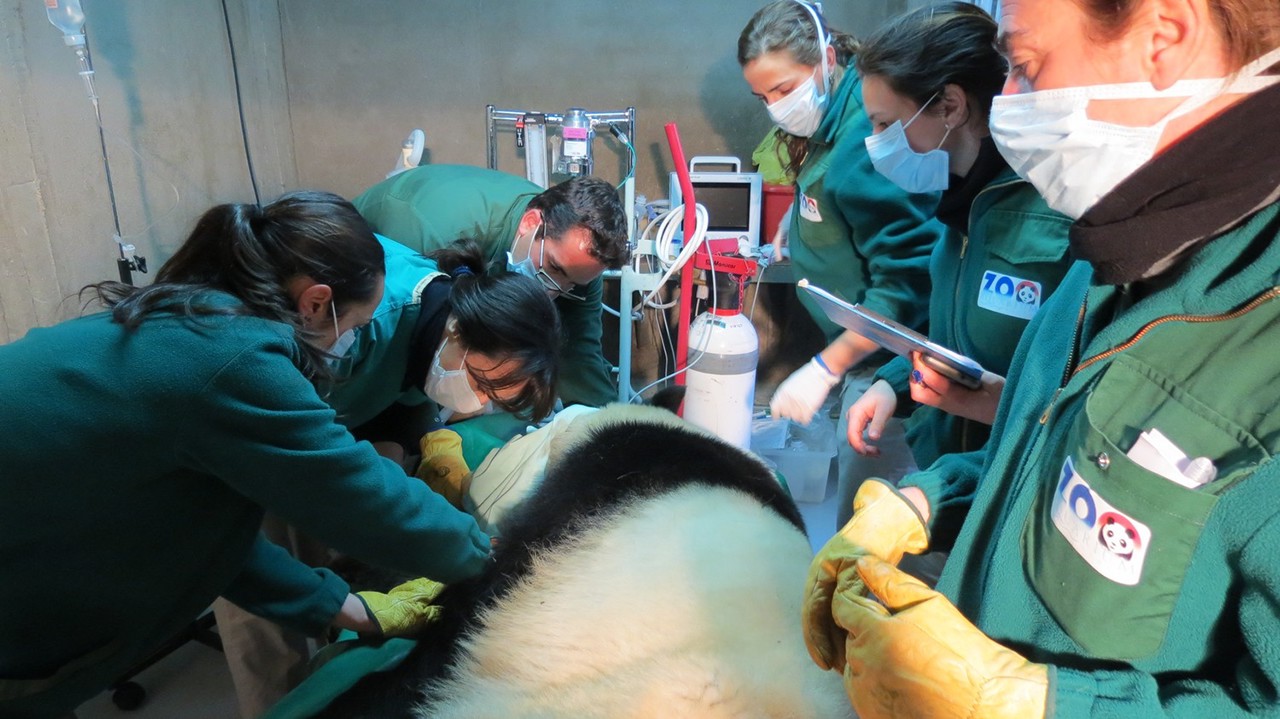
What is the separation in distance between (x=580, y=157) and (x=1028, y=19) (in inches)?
93.0

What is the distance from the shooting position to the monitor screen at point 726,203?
2.75 meters

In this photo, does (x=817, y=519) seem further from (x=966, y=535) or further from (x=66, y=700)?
(x=66, y=700)

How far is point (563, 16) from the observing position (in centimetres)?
313

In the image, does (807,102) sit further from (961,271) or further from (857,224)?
(961,271)

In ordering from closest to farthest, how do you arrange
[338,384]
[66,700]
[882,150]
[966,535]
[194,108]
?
[966,535] < [66,700] < [882,150] < [338,384] < [194,108]

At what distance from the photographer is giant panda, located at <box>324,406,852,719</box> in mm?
822

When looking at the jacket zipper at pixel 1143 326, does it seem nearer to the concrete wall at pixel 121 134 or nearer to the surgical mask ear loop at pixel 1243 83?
the surgical mask ear loop at pixel 1243 83

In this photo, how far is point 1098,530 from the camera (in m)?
0.55

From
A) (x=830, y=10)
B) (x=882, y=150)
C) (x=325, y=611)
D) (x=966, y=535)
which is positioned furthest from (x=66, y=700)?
(x=830, y=10)

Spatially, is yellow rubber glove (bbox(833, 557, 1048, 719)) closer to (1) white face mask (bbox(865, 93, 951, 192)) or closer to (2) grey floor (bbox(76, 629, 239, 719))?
(1) white face mask (bbox(865, 93, 951, 192))

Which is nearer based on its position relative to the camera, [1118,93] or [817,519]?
[1118,93]

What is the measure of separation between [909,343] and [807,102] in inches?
42.4

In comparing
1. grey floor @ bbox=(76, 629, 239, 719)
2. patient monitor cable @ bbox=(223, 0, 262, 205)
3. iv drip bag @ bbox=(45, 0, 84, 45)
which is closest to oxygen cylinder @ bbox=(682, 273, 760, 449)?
grey floor @ bbox=(76, 629, 239, 719)

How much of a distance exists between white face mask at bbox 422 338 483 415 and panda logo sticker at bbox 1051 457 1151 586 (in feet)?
3.93
